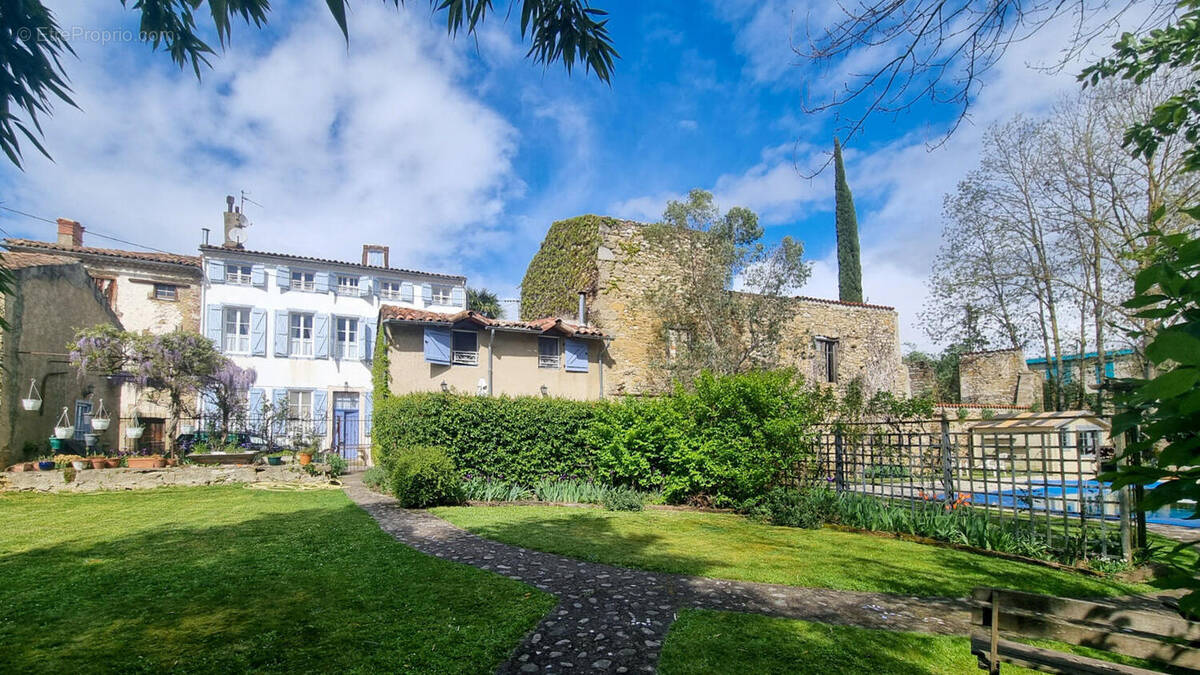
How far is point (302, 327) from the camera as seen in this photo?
25.7 meters

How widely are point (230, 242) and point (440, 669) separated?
27857mm

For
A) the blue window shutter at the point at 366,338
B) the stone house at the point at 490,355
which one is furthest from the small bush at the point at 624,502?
the blue window shutter at the point at 366,338

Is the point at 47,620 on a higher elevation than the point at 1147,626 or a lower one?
lower

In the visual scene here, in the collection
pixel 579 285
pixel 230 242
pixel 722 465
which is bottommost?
pixel 722 465

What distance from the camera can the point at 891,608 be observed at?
16.6ft

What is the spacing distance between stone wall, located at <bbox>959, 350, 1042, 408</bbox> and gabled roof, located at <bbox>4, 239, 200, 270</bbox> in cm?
3426

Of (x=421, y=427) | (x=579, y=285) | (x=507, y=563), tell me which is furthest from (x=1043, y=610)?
(x=579, y=285)

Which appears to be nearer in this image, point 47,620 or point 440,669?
point 440,669

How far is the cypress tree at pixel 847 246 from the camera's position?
103ft

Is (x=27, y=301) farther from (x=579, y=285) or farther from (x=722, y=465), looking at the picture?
(x=722, y=465)

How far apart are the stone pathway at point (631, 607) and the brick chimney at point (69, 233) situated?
26256 millimetres

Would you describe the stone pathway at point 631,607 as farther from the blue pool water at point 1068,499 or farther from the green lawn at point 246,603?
the blue pool water at point 1068,499

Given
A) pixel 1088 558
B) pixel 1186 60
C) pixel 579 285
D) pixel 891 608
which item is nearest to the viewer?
pixel 1186 60

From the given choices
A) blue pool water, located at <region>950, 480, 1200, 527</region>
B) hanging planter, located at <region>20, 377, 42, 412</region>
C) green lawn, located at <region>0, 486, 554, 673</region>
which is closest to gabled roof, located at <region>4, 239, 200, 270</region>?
hanging planter, located at <region>20, 377, 42, 412</region>
